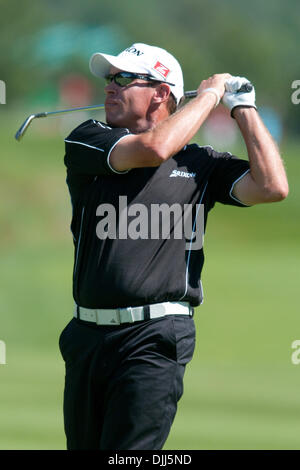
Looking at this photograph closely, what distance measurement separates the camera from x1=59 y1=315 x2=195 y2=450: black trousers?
4.82 meters

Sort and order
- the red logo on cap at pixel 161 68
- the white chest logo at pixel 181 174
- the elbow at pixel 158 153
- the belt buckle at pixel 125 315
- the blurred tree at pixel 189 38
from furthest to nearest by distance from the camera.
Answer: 1. the blurred tree at pixel 189 38
2. the red logo on cap at pixel 161 68
3. the white chest logo at pixel 181 174
4. the belt buckle at pixel 125 315
5. the elbow at pixel 158 153

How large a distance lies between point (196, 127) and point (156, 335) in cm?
106

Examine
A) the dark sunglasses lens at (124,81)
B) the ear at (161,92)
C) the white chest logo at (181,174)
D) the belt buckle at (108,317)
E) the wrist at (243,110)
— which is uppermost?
the dark sunglasses lens at (124,81)

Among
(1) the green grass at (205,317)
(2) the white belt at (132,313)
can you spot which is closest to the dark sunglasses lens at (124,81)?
(2) the white belt at (132,313)

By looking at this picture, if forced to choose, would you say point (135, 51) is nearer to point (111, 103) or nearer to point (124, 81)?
point (124, 81)

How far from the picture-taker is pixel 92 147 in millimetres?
5066

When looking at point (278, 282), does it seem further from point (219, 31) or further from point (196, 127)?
point (219, 31)

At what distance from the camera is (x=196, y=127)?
4.98 metres

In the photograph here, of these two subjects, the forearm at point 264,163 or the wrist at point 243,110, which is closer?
the forearm at point 264,163

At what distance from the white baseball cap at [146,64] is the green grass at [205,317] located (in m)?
3.49

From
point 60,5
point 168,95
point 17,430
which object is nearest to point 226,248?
point 17,430

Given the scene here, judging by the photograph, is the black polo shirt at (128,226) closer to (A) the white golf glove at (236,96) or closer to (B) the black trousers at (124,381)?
(B) the black trousers at (124,381)

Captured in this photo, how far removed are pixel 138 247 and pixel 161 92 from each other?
0.94m

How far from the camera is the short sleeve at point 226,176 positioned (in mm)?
5281
